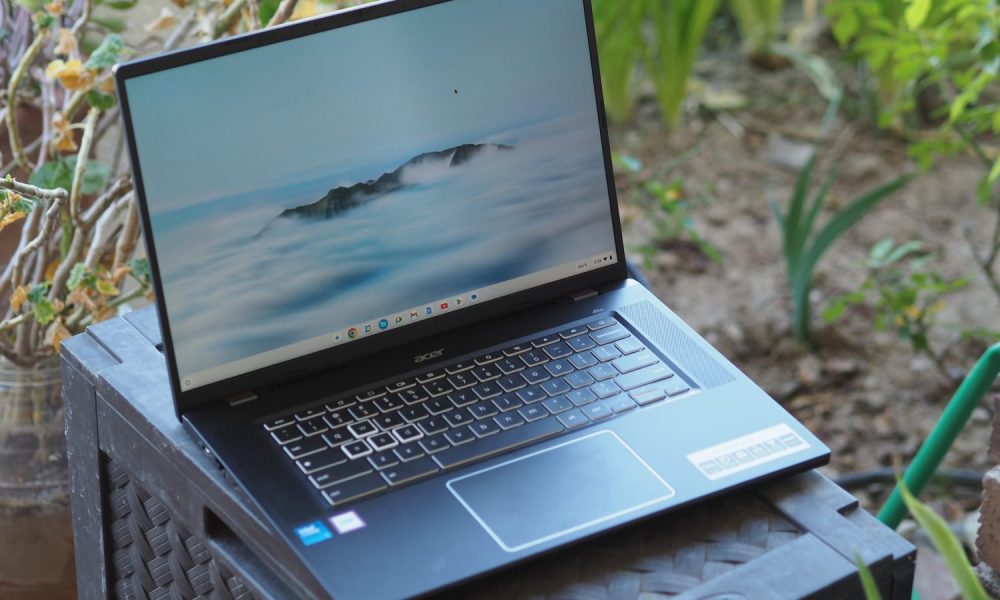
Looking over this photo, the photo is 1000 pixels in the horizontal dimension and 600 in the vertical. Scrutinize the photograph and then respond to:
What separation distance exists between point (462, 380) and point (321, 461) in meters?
0.12

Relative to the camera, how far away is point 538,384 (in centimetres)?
82

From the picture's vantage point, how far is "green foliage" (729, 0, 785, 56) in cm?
228

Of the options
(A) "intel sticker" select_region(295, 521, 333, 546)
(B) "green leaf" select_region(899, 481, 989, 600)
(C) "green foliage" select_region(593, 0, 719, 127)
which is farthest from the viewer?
(C) "green foliage" select_region(593, 0, 719, 127)

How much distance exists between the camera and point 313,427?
0.77 m

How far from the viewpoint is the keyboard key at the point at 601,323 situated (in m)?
0.87

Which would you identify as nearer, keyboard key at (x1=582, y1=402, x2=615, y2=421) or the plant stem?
keyboard key at (x1=582, y1=402, x2=615, y2=421)

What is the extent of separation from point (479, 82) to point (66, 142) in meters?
0.45

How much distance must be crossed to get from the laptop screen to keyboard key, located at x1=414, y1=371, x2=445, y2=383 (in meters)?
0.04

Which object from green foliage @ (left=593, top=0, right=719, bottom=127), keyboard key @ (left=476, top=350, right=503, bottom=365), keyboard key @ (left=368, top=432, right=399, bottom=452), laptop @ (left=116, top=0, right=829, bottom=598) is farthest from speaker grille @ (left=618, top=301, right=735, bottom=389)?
green foliage @ (left=593, top=0, right=719, bottom=127)

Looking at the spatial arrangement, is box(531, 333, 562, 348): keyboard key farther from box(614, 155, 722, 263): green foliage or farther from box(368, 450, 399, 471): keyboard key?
box(614, 155, 722, 263): green foliage

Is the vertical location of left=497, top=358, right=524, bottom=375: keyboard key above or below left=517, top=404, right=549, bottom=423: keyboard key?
above

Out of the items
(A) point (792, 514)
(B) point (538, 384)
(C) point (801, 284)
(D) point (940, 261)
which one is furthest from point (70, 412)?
(D) point (940, 261)

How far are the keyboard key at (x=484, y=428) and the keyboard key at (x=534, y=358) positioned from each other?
0.23 ft

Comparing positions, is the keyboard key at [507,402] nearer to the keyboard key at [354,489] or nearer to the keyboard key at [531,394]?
the keyboard key at [531,394]
